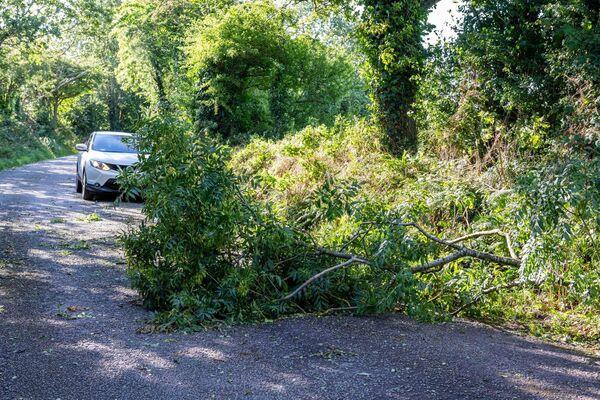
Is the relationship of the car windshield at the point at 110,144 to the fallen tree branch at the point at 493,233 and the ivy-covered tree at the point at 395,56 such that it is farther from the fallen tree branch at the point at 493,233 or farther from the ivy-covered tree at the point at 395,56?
the fallen tree branch at the point at 493,233

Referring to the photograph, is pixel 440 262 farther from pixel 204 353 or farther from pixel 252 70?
pixel 252 70

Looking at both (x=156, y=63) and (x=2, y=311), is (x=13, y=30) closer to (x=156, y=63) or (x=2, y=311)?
(x=156, y=63)

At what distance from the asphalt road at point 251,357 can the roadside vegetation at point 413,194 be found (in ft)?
1.42

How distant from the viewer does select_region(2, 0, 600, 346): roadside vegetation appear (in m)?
6.19

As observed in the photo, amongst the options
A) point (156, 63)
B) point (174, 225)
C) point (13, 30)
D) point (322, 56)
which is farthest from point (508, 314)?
point (156, 63)

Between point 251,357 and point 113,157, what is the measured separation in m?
10.5

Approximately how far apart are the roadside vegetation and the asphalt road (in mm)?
433

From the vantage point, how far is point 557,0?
966 cm

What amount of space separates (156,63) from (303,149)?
18.1 m

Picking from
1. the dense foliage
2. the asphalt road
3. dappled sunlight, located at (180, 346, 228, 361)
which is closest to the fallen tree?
the asphalt road

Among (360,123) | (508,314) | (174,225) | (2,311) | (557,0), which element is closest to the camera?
(2,311)

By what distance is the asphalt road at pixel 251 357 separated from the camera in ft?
14.4

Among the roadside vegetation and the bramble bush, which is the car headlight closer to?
the roadside vegetation

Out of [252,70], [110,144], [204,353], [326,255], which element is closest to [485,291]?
[326,255]
